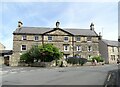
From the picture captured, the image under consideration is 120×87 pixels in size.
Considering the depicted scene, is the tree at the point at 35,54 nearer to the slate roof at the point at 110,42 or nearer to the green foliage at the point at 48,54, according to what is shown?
the green foliage at the point at 48,54

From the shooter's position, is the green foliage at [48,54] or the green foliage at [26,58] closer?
the green foliage at [48,54]

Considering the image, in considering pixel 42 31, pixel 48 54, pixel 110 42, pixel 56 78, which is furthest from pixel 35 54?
pixel 110 42

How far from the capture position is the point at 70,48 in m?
56.9

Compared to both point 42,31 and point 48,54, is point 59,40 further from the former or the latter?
point 48,54

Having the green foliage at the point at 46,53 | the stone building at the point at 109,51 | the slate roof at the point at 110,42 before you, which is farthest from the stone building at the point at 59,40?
the green foliage at the point at 46,53

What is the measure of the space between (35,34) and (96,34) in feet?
53.5

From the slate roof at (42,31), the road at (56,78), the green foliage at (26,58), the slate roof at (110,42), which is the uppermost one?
the slate roof at (42,31)

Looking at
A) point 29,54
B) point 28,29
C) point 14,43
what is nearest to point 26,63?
point 29,54

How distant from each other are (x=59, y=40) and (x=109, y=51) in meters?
15.9

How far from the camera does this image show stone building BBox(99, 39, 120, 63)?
2472 inches

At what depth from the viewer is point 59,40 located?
185ft

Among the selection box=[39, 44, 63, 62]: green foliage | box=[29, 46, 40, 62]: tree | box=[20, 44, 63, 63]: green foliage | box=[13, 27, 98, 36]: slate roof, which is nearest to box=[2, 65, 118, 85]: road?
box=[39, 44, 63, 62]: green foliage

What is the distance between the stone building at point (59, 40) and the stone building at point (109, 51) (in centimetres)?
527

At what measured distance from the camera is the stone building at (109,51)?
206 ft
